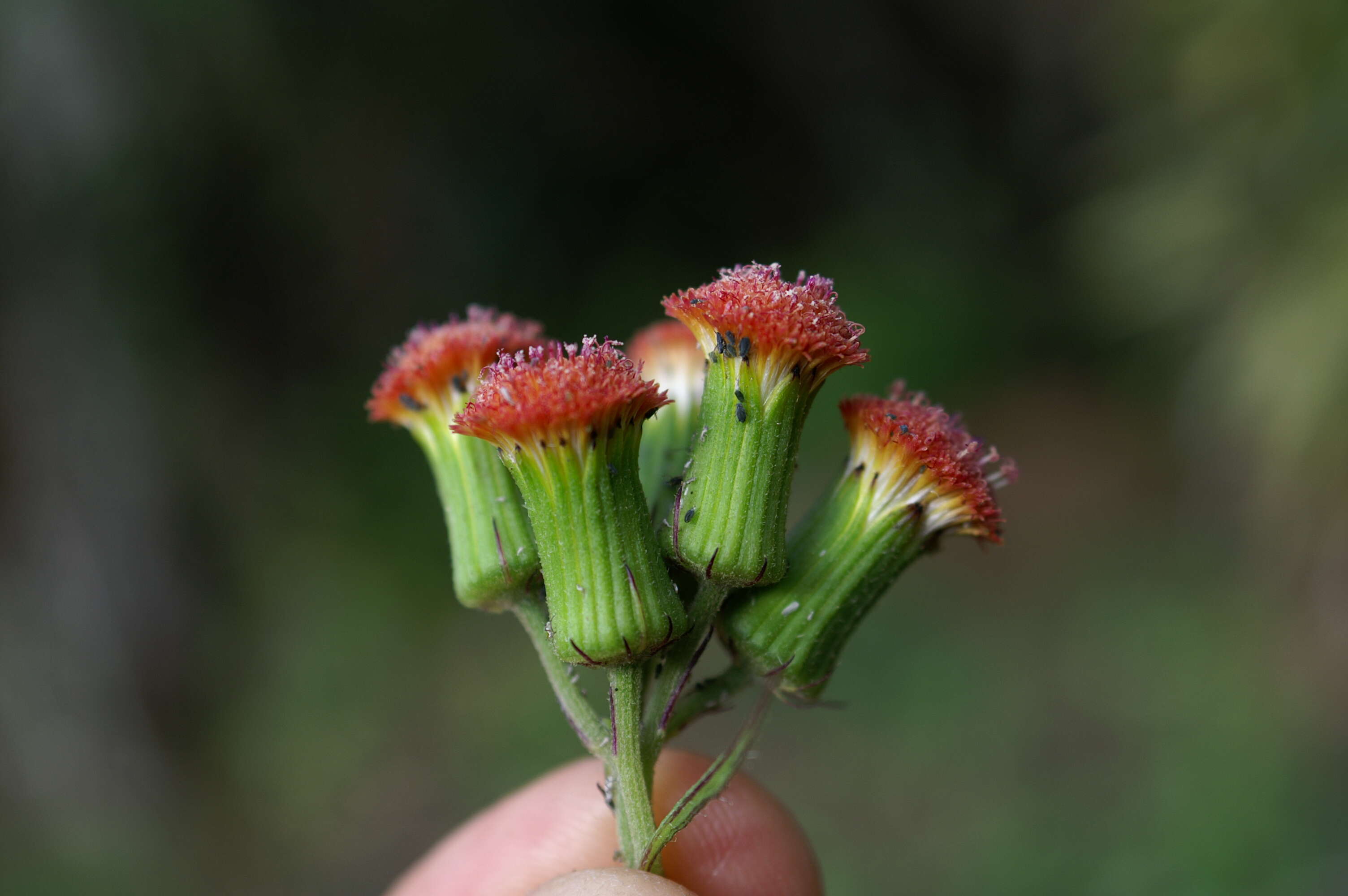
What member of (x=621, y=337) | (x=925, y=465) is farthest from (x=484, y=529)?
(x=621, y=337)

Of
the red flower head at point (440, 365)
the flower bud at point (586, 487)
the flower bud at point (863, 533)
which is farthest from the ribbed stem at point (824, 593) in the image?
the red flower head at point (440, 365)

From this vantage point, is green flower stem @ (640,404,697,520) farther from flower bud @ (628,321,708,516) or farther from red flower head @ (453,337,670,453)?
red flower head @ (453,337,670,453)

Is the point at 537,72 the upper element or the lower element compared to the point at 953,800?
upper

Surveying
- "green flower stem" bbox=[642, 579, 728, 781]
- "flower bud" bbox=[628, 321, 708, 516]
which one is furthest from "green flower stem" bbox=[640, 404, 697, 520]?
"green flower stem" bbox=[642, 579, 728, 781]

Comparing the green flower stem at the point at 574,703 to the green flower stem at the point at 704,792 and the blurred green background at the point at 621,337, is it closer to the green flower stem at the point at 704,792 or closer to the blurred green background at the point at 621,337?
the green flower stem at the point at 704,792

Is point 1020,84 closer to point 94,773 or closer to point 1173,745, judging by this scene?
point 1173,745

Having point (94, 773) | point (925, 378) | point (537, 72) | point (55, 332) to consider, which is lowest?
point (94, 773)

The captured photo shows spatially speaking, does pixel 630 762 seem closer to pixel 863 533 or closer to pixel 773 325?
pixel 863 533

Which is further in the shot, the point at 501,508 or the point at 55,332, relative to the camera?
the point at 55,332

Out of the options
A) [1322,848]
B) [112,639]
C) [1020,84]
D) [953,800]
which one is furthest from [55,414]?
[1020,84]
